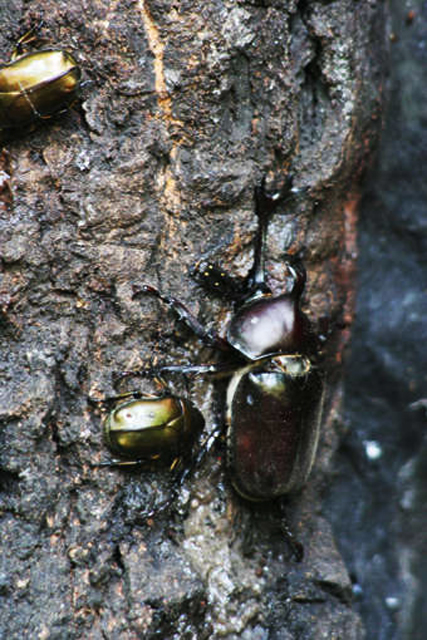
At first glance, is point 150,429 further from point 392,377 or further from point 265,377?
point 392,377

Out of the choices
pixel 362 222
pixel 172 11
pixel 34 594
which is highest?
pixel 172 11

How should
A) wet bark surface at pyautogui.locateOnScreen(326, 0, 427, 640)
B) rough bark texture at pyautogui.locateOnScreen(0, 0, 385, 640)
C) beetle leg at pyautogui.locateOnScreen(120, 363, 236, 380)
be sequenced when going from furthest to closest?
wet bark surface at pyautogui.locateOnScreen(326, 0, 427, 640) → beetle leg at pyautogui.locateOnScreen(120, 363, 236, 380) → rough bark texture at pyautogui.locateOnScreen(0, 0, 385, 640)

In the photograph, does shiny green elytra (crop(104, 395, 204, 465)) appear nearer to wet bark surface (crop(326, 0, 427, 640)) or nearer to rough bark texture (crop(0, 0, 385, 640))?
rough bark texture (crop(0, 0, 385, 640))

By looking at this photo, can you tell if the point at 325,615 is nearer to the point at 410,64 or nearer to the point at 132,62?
the point at 132,62

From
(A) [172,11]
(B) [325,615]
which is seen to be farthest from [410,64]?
(B) [325,615]

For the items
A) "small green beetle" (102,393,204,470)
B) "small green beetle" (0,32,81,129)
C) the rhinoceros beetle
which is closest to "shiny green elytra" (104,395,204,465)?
"small green beetle" (102,393,204,470)

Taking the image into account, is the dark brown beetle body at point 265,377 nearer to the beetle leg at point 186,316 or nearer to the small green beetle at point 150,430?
the beetle leg at point 186,316

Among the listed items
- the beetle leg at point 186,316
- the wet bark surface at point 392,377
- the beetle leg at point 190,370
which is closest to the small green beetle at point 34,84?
the beetle leg at point 186,316
